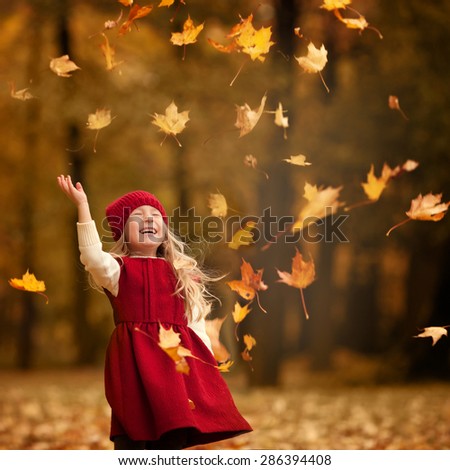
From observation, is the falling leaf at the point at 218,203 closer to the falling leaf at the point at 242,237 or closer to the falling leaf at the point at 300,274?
the falling leaf at the point at 242,237

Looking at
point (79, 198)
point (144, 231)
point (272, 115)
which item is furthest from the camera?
point (272, 115)

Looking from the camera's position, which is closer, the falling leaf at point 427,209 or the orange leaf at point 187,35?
the falling leaf at point 427,209

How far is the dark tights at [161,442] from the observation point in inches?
125

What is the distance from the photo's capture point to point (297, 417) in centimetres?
726

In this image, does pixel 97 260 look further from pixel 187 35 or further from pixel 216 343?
pixel 187 35

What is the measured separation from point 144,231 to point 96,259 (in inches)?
12.4

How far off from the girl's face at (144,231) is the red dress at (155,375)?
0.20 ft

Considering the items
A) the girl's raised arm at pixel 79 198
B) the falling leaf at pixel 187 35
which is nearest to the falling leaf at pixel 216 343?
the girl's raised arm at pixel 79 198

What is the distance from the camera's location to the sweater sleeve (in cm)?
305

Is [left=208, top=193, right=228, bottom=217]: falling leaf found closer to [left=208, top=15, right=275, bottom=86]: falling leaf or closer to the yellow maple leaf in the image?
[left=208, top=15, right=275, bottom=86]: falling leaf

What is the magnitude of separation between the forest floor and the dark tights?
2.33 m

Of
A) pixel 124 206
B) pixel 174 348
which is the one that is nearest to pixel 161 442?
pixel 174 348

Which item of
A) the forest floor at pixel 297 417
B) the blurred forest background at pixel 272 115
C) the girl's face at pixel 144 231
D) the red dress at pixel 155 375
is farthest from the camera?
the blurred forest background at pixel 272 115

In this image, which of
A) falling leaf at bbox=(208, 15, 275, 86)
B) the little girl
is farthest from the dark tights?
falling leaf at bbox=(208, 15, 275, 86)
